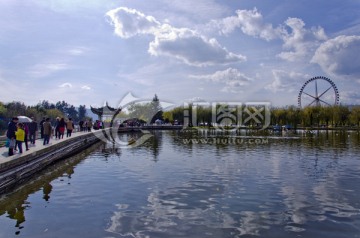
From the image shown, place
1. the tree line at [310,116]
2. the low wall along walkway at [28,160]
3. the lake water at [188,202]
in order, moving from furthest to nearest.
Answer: the tree line at [310,116]
the low wall along walkway at [28,160]
the lake water at [188,202]

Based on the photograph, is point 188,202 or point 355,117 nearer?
point 188,202

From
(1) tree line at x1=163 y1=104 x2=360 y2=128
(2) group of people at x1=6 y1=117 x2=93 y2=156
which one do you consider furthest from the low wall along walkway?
(1) tree line at x1=163 y1=104 x2=360 y2=128

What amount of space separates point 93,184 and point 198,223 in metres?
A: 8.38

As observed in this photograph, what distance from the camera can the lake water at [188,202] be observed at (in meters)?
11.1

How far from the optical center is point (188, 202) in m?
14.3

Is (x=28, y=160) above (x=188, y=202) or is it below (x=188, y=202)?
above

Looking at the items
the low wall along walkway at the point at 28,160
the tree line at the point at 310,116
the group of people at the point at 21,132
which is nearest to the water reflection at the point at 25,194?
the low wall along walkway at the point at 28,160

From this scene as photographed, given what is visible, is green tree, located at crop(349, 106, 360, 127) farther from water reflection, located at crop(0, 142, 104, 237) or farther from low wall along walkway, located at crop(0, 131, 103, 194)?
water reflection, located at crop(0, 142, 104, 237)

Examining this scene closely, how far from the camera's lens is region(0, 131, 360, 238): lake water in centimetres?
1108

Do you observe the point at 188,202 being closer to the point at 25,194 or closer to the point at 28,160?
the point at 25,194

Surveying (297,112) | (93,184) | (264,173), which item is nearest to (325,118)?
(297,112)

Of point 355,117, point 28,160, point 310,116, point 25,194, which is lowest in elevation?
point 25,194

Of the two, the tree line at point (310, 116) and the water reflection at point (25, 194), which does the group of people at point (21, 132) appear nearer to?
the water reflection at point (25, 194)

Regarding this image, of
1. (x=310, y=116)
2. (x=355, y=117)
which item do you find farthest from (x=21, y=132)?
(x=355, y=117)
